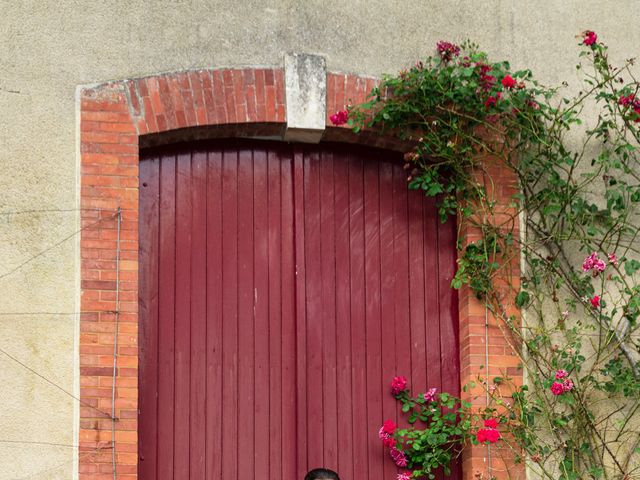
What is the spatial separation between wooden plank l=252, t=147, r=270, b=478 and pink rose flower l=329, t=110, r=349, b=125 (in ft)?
1.64

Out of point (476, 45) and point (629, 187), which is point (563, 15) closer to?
point (476, 45)

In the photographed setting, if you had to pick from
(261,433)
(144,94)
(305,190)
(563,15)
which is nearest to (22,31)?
(144,94)

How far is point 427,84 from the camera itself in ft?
26.8

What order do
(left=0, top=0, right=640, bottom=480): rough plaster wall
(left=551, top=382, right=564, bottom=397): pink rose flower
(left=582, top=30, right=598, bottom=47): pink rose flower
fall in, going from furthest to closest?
(left=582, top=30, right=598, bottom=47): pink rose flower → (left=551, top=382, right=564, bottom=397): pink rose flower → (left=0, top=0, right=640, bottom=480): rough plaster wall

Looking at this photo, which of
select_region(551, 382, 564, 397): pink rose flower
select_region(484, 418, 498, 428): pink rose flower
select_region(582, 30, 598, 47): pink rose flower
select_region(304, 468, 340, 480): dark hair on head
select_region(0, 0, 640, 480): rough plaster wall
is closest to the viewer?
select_region(0, 0, 640, 480): rough plaster wall

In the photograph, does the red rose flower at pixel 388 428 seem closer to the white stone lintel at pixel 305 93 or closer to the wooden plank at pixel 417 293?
the wooden plank at pixel 417 293

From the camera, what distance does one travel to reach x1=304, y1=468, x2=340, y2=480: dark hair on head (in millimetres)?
7543

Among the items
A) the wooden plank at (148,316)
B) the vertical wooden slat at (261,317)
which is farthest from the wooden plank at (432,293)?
the wooden plank at (148,316)

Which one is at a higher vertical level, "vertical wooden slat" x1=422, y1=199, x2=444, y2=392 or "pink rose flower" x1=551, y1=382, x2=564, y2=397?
"vertical wooden slat" x1=422, y1=199, x2=444, y2=392

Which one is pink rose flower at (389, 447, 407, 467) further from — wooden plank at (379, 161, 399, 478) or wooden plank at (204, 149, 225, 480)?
wooden plank at (204, 149, 225, 480)

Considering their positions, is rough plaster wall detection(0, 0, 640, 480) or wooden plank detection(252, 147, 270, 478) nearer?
rough plaster wall detection(0, 0, 640, 480)

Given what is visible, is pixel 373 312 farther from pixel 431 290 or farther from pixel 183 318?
pixel 183 318

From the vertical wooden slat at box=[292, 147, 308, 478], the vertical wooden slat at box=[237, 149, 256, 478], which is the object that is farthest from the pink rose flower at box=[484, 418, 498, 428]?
the vertical wooden slat at box=[237, 149, 256, 478]

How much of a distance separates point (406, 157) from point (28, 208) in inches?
87.8
